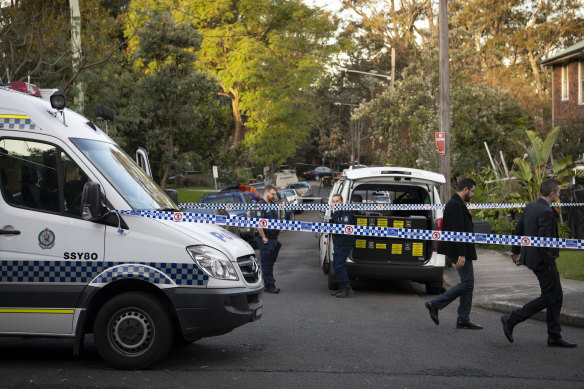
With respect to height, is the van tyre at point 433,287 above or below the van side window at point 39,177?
below

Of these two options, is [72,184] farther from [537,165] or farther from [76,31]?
[537,165]

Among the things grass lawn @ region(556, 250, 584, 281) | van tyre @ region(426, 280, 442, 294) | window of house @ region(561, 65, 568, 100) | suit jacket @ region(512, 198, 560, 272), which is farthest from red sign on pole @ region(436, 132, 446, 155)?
window of house @ region(561, 65, 568, 100)

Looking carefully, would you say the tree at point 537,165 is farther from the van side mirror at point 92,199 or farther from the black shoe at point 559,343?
the van side mirror at point 92,199

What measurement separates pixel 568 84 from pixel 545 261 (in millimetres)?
29763

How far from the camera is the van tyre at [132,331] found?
24.0ft

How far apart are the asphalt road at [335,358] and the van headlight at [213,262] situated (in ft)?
2.94

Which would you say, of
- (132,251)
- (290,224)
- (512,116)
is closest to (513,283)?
(290,224)

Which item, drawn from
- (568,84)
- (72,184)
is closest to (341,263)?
(72,184)

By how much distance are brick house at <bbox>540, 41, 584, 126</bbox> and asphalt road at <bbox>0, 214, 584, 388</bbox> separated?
24.9 meters

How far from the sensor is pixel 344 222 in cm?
1298

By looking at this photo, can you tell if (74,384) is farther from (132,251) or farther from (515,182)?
(515,182)

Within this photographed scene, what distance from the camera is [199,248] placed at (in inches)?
292

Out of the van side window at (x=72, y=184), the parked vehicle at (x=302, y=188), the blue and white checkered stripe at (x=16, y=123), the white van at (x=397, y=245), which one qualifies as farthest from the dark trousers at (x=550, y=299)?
the parked vehicle at (x=302, y=188)

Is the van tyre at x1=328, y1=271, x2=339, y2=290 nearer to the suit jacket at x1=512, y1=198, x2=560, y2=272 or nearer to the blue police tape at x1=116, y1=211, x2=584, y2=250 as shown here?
the blue police tape at x1=116, y1=211, x2=584, y2=250
